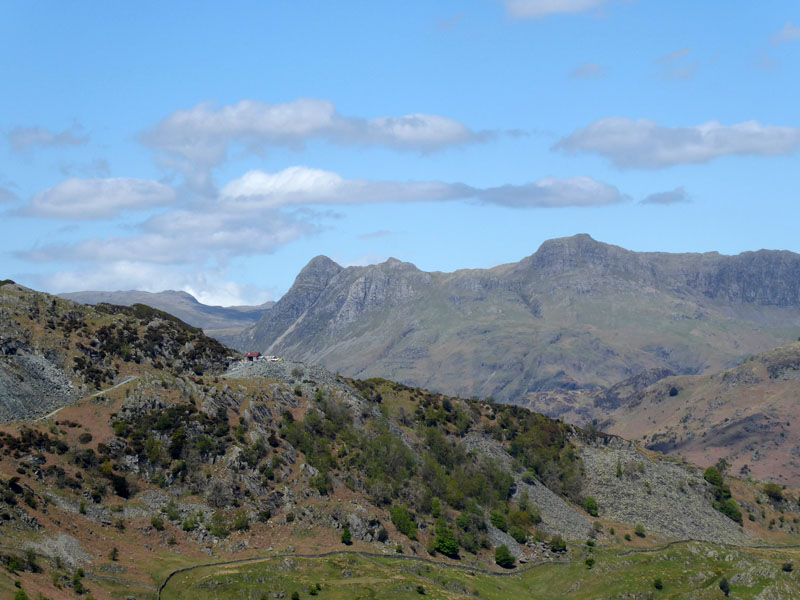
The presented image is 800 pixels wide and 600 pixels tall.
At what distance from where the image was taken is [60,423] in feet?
518

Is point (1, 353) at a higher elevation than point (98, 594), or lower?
higher

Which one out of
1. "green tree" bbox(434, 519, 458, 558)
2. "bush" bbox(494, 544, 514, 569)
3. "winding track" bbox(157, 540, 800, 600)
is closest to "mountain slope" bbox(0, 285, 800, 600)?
"green tree" bbox(434, 519, 458, 558)

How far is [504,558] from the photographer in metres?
167

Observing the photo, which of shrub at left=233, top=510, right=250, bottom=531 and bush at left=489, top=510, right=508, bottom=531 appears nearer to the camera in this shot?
shrub at left=233, top=510, right=250, bottom=531

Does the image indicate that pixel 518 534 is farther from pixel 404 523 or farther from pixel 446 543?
pixel 404 523

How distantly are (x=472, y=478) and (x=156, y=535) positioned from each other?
76720 millimetres

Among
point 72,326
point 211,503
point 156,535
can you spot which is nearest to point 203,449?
point 211,503

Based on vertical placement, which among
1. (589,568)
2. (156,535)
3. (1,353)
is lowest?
(589,568)

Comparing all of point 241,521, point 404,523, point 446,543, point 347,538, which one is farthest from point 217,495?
point 446,543

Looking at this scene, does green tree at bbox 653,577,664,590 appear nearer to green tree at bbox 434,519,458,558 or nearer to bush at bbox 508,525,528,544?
bush at bbox 508,525,528,544

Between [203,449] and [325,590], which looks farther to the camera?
[203,449]

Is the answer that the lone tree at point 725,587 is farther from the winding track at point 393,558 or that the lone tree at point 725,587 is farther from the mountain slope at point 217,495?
the winding track at point 393,558

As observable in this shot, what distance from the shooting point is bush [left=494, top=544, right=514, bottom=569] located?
167 m

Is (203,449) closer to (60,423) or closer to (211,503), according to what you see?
(211,503)
